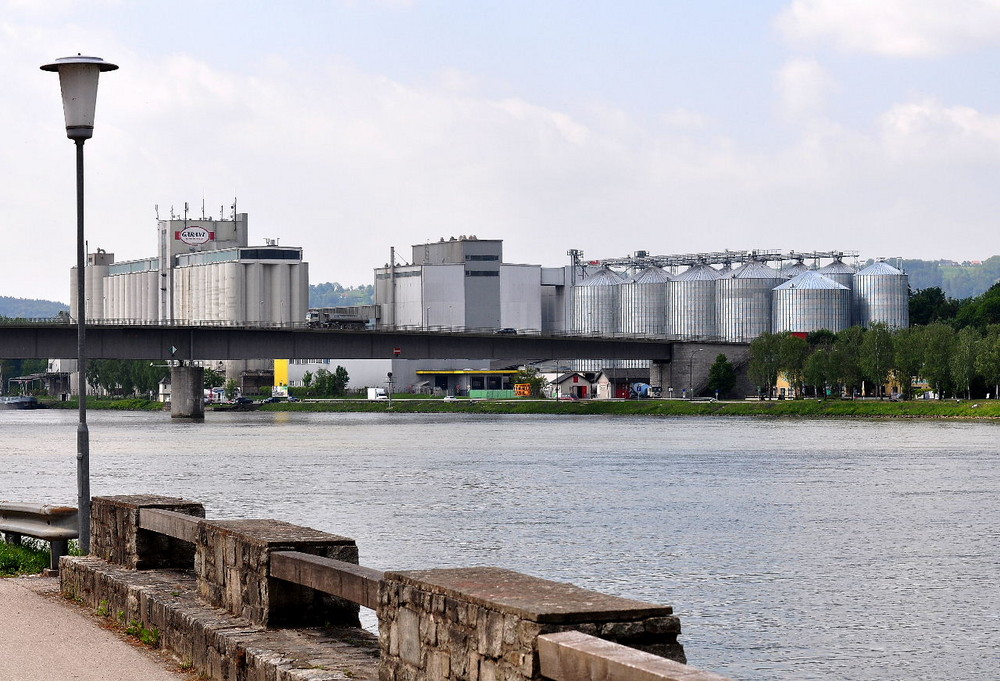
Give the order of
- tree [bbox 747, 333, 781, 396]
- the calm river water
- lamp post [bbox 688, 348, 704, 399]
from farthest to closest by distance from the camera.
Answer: lamp post [bbox 688, 348, 704, 399], tree [bbox 747, 333, 781, 396], the calm river water

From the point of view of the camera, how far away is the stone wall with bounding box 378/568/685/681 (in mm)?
8391

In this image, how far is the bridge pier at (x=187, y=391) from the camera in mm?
143750

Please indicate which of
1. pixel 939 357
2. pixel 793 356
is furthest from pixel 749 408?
pixel 939 357

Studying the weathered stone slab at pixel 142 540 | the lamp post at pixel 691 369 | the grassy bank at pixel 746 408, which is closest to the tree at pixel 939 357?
the grassy bank at pixel 746 408

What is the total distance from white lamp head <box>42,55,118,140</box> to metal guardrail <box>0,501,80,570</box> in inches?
212

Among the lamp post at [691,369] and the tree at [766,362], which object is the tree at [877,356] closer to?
the tree at [766,362]

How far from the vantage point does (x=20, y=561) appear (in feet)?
71.7

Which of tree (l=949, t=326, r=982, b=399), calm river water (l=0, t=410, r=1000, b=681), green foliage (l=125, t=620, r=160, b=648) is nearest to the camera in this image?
green foliage (l=125, t=620, r=160, b=648)

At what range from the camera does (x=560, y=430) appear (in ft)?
388

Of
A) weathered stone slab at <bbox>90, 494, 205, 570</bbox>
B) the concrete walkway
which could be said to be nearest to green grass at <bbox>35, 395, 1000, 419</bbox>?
weathered stone slab at <bbox>90, 494, 205, 570</bbox>

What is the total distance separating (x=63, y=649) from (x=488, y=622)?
23.3ft

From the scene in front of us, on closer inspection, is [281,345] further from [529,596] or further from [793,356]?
[529,596]

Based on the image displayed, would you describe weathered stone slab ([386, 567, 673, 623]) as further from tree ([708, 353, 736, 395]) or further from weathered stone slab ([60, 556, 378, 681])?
tree ([708, 353, 736, 395])

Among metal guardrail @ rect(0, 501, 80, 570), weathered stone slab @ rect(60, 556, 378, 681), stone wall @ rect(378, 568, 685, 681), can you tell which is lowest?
weathered stone slab @ rect(60, 556, 378, 681)
